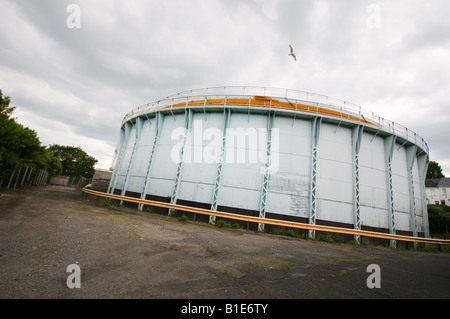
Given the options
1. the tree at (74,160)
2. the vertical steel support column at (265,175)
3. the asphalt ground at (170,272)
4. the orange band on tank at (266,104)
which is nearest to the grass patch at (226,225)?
the vertical steel support column at (265,175)

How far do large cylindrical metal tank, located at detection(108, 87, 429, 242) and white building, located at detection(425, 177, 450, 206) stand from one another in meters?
46.6

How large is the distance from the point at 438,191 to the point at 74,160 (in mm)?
112517

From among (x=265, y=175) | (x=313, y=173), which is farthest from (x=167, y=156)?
(x=313, y=173)

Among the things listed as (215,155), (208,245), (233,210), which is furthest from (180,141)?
(208,245)

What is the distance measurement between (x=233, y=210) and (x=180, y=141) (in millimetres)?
6621

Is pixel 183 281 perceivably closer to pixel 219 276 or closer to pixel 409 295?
pixel 219 276

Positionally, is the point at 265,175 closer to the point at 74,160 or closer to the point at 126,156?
the point at 126,156

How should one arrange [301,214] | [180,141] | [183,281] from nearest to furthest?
1. [183,281]
2. [301,214]
3. [180,141]

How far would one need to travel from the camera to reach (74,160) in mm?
70625

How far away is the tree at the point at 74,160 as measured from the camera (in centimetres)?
6700

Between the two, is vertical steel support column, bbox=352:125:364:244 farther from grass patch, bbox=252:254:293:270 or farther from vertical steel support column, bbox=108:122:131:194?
vertical steel support column, bbox=108:122:131:194

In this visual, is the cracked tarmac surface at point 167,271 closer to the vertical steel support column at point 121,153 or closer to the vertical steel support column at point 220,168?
the vertical steel support column at point 220,168

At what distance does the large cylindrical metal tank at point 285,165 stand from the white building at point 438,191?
46595mm

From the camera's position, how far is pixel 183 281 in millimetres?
3650
